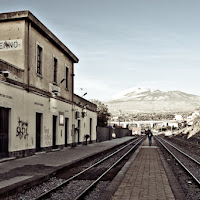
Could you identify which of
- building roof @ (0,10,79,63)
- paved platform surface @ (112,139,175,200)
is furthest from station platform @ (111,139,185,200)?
building roof @ (0,10,79,63)

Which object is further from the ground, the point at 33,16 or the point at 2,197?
the point at 33,16

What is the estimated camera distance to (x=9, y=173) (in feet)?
34.6

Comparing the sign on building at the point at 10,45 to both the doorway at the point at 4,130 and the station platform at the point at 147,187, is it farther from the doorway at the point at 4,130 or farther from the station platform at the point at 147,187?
the station platform at the point at 147,187

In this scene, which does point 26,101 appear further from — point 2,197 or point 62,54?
point 2,197

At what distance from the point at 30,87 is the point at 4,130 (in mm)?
3188

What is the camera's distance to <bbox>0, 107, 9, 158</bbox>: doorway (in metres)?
13.9

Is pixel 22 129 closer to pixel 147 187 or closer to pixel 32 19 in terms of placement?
pixel 32 19

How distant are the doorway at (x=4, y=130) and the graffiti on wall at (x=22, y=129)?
858mm

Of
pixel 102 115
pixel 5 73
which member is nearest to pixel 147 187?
pixel 5 73

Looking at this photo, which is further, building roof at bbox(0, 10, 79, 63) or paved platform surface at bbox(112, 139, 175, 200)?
building roof at bbox(0, 10, 79, 63)

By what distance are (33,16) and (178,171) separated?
1044 cm

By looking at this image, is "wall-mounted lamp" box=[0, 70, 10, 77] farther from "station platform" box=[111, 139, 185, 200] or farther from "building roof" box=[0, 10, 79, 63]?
"station platform" box=[111, 139, 185, 200]

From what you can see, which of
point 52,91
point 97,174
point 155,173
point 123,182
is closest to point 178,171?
point 155,173

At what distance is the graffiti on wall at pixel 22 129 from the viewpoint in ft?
50.2
